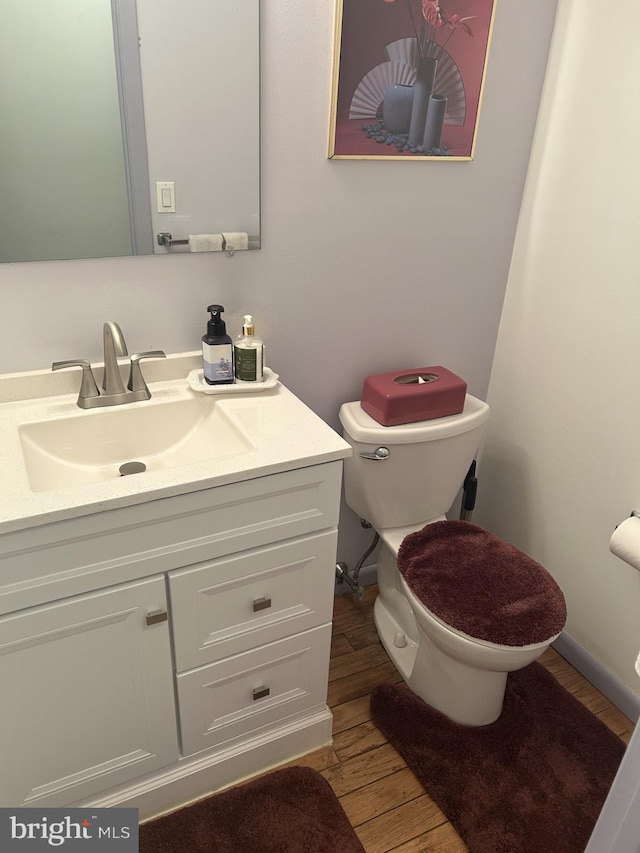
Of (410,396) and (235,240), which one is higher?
(235,240)

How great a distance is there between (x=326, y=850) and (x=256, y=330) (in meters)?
1.18

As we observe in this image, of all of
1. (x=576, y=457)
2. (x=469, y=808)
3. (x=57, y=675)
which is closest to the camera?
(x=57, y=675)

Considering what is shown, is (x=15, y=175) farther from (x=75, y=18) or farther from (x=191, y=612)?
(x=191, y=612)

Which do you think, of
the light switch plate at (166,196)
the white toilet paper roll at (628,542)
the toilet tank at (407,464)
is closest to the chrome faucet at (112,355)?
the light switch plate at (166,196)

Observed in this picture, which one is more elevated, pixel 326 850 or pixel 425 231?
pixel 425 231

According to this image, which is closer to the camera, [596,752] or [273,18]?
[273,18]

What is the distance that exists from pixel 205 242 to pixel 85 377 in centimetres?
40

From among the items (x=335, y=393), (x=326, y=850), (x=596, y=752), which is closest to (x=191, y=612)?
(x=326, y=850)

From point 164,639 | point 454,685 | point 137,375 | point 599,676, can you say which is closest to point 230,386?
point 137,375

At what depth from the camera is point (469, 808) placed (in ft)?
4.78

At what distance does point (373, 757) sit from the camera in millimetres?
1577

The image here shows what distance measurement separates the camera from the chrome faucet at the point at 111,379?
4.29 ft

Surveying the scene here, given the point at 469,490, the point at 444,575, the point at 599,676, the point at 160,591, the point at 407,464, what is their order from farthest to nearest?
the point at 469,490 → the point at 599,676 → the point at 407,464 → the point at 444,575 → the point at 160,591
